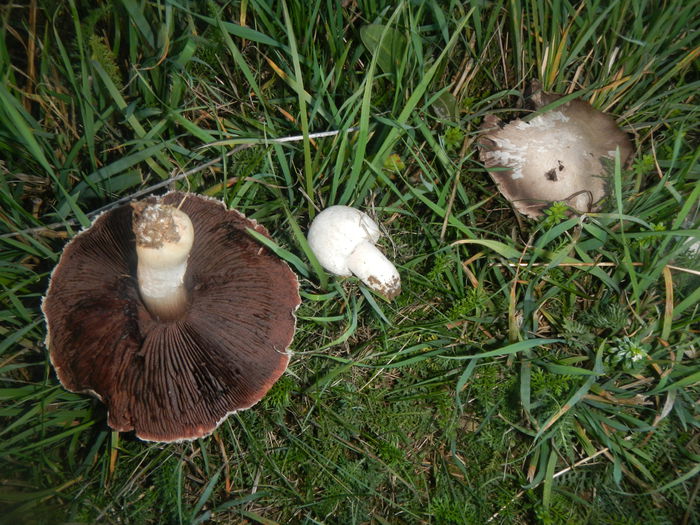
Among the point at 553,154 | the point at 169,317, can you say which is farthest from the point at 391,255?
the point at 169,317

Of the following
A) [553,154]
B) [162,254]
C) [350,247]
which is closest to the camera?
[162,254]

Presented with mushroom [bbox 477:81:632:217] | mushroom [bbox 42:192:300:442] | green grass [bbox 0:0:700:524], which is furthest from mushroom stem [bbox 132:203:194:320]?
mushroom [bbox 477:81:632:217]

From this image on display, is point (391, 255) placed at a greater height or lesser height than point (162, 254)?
lesser

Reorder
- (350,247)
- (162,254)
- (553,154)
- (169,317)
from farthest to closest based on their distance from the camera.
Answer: (553,154)
(350,247)
(169,317)
(162,254)

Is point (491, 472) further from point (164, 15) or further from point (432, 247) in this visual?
point (164, 15)

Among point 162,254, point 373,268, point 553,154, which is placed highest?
point 553,154

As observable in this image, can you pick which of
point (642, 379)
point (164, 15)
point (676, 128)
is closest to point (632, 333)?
point (642, 379)

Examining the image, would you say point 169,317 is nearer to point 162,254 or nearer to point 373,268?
point 162,254
